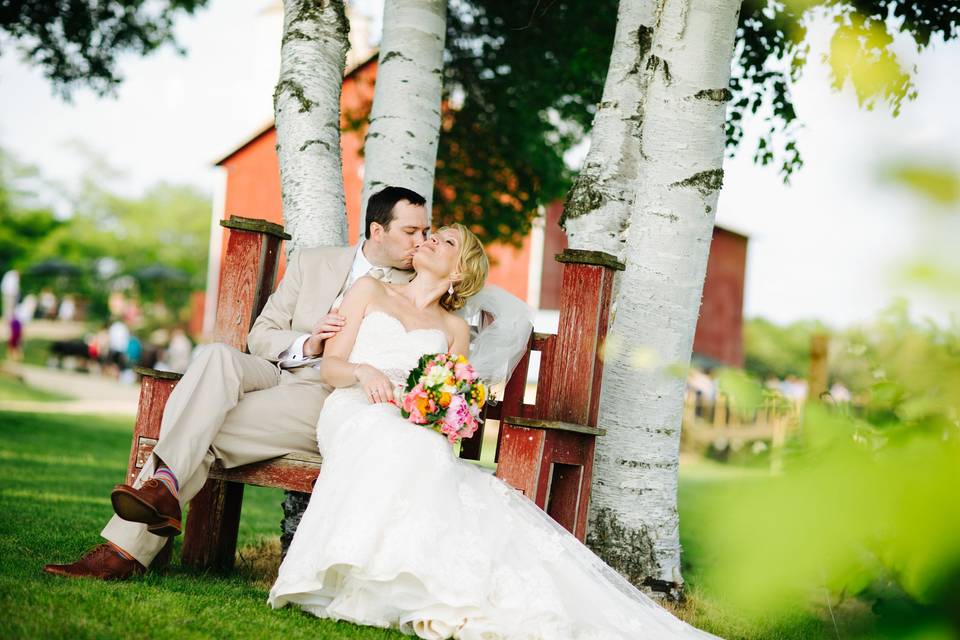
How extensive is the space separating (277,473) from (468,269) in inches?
48.0

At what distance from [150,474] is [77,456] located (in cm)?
666

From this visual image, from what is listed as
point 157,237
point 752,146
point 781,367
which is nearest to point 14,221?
point 157,237

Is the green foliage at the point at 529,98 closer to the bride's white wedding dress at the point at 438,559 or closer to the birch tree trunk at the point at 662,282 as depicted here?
the birch tree trunk at the point at 662,282

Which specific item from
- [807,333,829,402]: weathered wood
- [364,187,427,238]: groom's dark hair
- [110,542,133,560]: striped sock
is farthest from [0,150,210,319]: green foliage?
[807,333,829,402]: weathered wood

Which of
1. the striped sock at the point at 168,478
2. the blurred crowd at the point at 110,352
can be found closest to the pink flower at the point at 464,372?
the striped sock at the point at 168,478

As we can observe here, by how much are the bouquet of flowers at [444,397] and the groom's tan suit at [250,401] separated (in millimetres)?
609

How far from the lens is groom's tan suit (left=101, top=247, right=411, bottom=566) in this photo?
11.7ft

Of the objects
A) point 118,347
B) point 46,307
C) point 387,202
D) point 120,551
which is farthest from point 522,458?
point 46,307

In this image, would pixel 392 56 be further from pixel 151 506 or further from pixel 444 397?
pixel 151 506

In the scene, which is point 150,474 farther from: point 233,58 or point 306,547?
point 233,58

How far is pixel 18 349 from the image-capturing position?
82.1 ft

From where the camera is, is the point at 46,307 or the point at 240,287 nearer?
the point at 240,287

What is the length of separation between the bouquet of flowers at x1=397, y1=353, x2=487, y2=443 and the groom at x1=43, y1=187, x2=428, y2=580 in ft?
2.12

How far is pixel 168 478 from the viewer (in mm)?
3482
